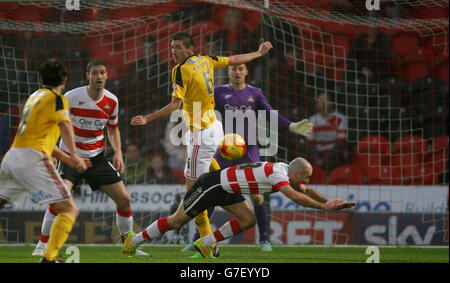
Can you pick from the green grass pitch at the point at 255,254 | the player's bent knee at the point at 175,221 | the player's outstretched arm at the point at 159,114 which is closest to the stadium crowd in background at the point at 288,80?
the green grass pitch at the point at 255,254

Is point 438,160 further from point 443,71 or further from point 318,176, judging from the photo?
point 318,176

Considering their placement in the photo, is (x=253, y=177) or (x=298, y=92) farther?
(x=298, y=92)

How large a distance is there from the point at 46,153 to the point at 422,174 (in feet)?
22.9

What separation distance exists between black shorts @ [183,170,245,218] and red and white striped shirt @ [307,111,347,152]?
Answer: 4.76 metres

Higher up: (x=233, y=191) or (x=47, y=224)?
(x=233, y=191)

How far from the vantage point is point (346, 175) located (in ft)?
35.7

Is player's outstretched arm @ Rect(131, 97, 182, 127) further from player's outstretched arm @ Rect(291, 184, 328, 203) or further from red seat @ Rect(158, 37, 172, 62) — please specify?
red seat @ Rect(158, 37, 172, 62)

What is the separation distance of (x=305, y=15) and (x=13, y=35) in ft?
13.1

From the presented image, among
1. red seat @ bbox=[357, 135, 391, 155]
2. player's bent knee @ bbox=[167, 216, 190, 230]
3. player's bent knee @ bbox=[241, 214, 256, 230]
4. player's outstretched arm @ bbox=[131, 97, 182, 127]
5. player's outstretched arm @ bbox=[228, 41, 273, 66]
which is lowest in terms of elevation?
red seat @ bbox=[357, 135, 391, 155]

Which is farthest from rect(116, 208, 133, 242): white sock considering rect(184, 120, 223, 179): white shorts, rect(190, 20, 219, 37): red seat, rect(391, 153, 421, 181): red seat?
rect(391, 153, 421, 181): red seat

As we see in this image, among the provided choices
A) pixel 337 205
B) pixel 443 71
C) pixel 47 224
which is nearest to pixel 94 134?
pixel 47 224

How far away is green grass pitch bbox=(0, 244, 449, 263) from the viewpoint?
6797 mm

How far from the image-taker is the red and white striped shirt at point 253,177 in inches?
247

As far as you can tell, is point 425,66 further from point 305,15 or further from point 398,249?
point 398,249
